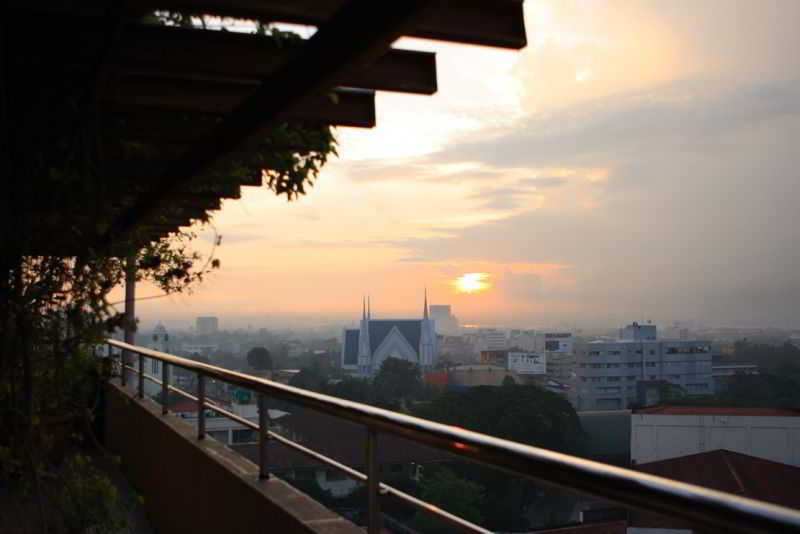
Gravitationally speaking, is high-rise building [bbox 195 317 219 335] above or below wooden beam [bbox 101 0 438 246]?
below

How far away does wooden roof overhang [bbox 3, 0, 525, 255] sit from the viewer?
1.71 meters

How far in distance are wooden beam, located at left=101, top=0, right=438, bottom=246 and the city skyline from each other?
72.1ft

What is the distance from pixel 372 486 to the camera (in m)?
2.55

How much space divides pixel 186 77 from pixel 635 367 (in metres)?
37.6

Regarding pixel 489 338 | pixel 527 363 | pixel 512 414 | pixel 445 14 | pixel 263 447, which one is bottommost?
pixel 512 414

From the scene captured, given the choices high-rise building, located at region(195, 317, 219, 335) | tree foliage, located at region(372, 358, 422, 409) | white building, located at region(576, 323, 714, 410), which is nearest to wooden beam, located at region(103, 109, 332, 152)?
tree foliage, located at region(372, 358, 422, 409)

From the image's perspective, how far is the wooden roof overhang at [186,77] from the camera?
1.71m

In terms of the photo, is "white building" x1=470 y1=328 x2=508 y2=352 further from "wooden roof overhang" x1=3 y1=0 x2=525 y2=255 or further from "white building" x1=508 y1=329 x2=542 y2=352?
"wooden roof overhang" x1=3 y1=0 x2=525 y2=255

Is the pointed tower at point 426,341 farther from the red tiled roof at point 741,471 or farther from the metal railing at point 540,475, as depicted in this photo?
the metal railing at point 540,475

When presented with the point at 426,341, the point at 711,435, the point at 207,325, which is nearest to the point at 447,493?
the point at 711,435

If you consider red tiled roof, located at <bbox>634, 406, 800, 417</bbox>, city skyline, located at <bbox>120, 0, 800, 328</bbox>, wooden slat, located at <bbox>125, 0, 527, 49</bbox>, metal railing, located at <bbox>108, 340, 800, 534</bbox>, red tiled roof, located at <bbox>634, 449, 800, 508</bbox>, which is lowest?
red tiled roof, located at <bbox>634, 406, 800, 417</bbox>

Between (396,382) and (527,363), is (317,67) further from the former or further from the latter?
(527,363)

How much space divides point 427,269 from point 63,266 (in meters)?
60.8

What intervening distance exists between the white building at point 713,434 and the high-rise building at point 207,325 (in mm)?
19014
